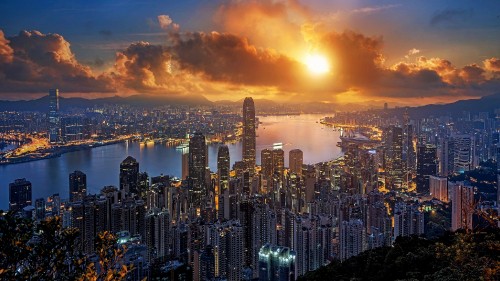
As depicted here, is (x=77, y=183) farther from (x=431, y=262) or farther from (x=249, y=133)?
(x=431, y=262)

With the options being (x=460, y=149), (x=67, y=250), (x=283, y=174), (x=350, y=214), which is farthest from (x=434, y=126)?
(x=67, y=250)

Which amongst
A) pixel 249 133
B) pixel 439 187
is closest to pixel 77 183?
pixel 249 133

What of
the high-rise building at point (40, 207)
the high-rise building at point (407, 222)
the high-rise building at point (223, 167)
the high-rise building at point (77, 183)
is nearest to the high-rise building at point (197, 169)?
the high-rise building at point (223, 167)

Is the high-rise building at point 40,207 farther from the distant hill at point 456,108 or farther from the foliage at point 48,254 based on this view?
the distant hill at point 456,108

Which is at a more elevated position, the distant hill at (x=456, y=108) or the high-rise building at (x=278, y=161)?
Result: the distant hill at (x=456, y=108)

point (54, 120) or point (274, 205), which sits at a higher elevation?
point (54, 120)
